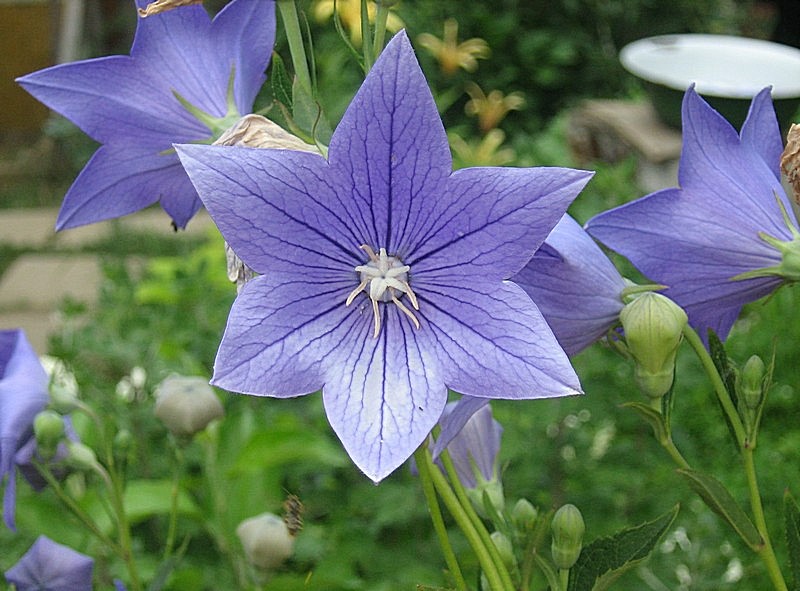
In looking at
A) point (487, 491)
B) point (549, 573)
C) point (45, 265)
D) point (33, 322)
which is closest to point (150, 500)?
point (487, 491)

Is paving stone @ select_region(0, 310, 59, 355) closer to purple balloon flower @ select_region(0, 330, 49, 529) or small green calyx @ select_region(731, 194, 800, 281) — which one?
purple balloon flower @ select_region(0, 330, 49, 529)

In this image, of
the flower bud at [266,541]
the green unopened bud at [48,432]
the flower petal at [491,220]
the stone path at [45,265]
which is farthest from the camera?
the stone path at [45,265]

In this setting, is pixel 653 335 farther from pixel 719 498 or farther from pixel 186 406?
pixel 186 406

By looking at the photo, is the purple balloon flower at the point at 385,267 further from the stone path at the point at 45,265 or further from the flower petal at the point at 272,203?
the stone path at the point at 45,265

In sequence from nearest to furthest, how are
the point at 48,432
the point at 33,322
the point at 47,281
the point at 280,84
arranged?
the point at 280,84 < the point at 48,432 < the point at 33,322 < the point at 47,281

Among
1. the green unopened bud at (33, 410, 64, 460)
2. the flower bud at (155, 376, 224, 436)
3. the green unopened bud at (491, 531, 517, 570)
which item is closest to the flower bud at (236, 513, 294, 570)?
the flower bud at (155, 376, 224, 436)

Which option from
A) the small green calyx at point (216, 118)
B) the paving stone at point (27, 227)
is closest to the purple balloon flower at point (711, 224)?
the small green calyx at point (216, 118)
